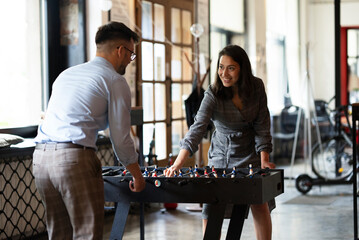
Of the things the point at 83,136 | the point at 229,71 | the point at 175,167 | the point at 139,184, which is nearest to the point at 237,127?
the point at 229,71

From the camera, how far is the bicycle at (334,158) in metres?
7.25

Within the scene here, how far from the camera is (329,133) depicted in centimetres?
795

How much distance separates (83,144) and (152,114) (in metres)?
3.88

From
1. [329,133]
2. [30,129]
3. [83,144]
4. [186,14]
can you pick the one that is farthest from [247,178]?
[329,133]

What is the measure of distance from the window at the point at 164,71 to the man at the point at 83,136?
3.36 m

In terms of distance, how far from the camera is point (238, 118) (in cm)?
365

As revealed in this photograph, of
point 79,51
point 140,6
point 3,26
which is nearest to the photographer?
point 3,26

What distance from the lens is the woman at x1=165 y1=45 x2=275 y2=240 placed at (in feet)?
11.9

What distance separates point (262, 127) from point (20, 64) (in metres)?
2.53

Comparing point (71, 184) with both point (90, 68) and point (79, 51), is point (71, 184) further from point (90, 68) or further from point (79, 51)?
point (79, 51)

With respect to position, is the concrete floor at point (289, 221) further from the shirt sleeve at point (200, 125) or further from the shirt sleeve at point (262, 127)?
the shirt sleeve at point (200, 125)

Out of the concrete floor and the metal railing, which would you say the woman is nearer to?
the metal railing

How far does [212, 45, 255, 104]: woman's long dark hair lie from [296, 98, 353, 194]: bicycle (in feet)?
12.2

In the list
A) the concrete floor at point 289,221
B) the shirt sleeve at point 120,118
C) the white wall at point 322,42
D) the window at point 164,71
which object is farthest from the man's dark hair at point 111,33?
the white wall at point 322,42
